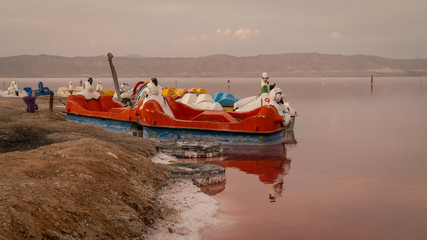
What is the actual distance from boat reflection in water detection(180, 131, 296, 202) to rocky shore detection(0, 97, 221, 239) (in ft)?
5.56

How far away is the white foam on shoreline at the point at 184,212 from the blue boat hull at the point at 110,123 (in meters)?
9.11

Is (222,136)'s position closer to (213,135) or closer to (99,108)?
(213,135)

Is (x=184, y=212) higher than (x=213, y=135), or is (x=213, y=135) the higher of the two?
(x=213, y=135)

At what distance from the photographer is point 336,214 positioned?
9.60 metres

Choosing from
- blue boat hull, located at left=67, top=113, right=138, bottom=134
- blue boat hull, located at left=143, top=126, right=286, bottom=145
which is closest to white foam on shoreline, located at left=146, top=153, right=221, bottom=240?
blue boat hull, located at left=143, top=126, right=286, bottom=145

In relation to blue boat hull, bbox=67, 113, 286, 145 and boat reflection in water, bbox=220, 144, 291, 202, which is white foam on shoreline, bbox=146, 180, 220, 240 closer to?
boat reflection in water, bbox=220, 144, 291, 202

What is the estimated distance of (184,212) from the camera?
28.8ft

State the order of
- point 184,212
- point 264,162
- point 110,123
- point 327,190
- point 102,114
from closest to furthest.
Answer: point 184,212, point 327,190, point 264,162, point 110,123, point 102,114

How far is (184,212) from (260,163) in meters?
7.13

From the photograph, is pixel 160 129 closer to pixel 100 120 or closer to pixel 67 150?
pixel 100 120

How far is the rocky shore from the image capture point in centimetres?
617

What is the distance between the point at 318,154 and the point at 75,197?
482 inches

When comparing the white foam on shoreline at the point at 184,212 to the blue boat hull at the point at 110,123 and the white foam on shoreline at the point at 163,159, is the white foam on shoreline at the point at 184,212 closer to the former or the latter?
the white foam on shoreline at the point at 163,159

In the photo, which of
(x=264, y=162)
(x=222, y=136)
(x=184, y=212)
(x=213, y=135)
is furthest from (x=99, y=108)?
(x=184, y=212)
